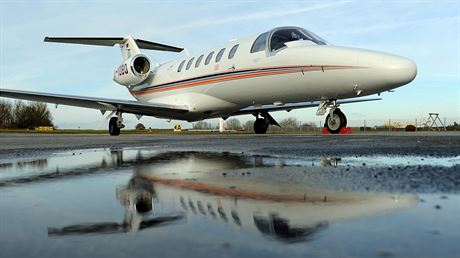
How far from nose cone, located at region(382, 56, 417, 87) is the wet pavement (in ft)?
20.3

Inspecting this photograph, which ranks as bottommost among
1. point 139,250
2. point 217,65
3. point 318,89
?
point 139,250

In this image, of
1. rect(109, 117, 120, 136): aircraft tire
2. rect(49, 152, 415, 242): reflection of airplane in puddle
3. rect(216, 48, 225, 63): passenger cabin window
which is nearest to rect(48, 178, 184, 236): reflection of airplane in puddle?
rect(49, 152, 415, 242): reflection of airplane in puddle

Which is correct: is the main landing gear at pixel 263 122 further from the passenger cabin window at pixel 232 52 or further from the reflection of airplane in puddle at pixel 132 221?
the reflection of airplane in puddle at pixel 132 221

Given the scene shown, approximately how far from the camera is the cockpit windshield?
37.9 feet

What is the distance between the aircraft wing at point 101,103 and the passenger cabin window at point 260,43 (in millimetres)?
4233

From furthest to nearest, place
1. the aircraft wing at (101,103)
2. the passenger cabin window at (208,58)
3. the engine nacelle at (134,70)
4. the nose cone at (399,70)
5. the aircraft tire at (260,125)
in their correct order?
the aircraft tire at (260,125)
the engine nacelle at (134,70)
the passenger cabin window at (208,58)
the aircraft wing at (101,103)
the nose cone at (399,70)

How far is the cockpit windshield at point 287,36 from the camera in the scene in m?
11.6

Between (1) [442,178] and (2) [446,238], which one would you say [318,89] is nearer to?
(1) [442,178]

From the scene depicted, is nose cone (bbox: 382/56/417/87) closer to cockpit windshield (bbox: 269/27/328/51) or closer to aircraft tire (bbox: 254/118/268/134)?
cockpit windshield (bbox: 269/27/328/51)

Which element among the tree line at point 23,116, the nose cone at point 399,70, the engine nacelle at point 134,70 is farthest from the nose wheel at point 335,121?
the tree line at point 23,116

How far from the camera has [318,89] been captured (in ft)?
34.8

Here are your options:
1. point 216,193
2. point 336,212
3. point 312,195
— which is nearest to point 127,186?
point 216,193

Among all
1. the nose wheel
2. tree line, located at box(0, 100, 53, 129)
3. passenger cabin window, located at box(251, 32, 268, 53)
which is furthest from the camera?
tree line, located at box(0, 100, 53, 129)

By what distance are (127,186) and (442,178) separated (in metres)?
2.29
